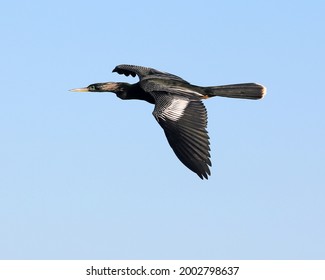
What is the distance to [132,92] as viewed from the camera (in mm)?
18516

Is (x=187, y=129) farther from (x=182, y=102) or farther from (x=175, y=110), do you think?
(x=182, y=102)

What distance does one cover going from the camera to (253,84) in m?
17.8

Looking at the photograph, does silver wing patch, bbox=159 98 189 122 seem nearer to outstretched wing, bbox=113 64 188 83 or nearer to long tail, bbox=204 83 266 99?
long tail, bbox=204 83 266 99

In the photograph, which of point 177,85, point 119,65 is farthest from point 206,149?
point 119,65

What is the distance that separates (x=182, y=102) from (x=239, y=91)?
205 cm

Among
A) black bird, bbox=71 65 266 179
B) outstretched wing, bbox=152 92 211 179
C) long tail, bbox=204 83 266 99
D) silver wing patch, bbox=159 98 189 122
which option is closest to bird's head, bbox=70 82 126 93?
black bird, bbox=71 65 266 179

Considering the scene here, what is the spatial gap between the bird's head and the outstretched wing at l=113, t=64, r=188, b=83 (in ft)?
1.73

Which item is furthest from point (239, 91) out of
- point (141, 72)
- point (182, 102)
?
point (141, 72)

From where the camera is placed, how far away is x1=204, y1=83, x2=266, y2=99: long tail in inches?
684

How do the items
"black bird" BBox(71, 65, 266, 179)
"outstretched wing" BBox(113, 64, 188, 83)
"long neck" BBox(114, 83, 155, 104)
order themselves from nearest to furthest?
"black bird" BBox(71, 65, 266, 179)
"outstretched wing" BBox(113, 64, 188, 83)
"long neck" BBox(114, 83, 155, 104)

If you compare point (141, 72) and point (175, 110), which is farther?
point (141, 72)

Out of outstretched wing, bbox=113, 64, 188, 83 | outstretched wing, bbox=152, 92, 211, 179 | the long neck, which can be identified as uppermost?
outstretched wing, bbox=113, 64, 188, 83
